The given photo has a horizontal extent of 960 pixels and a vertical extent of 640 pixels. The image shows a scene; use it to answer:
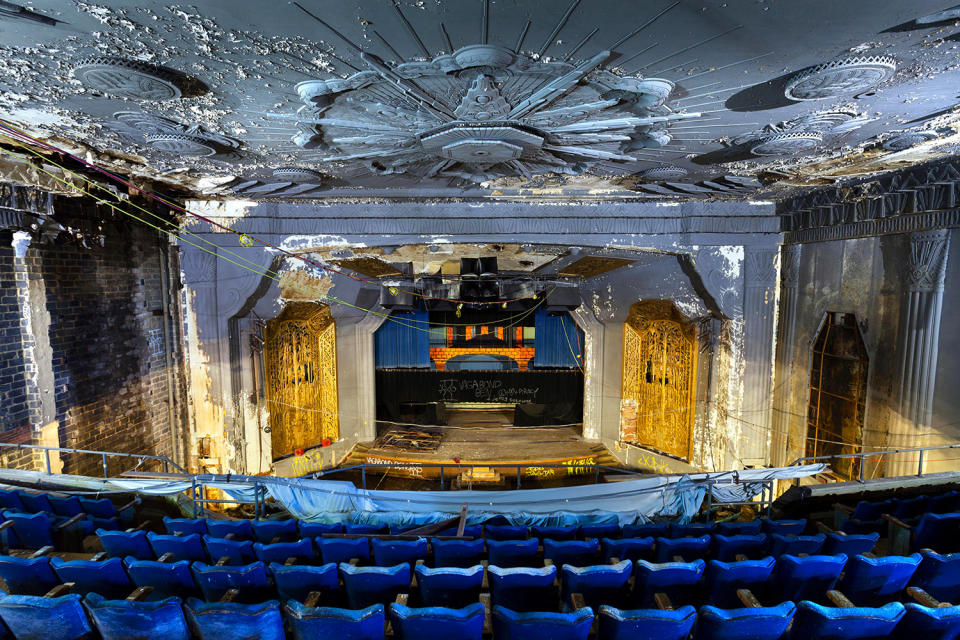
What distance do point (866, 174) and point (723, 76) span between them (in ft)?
15.8

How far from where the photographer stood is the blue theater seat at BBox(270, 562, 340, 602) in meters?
3.34

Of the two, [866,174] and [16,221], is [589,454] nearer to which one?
[866,174]

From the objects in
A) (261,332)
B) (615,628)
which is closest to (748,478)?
(615,628)

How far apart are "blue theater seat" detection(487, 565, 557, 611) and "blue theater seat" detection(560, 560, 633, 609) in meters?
0.10

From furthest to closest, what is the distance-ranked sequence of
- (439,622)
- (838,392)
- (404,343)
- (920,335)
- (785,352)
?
(404,343)
(785,352)
(838,392)
(920,335)
(439,622)

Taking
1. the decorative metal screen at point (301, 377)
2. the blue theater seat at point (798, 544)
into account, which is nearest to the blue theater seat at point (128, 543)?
the blue theater seat at point (798, 544)

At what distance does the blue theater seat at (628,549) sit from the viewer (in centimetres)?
403

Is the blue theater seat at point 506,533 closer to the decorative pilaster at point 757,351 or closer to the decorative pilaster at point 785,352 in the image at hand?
the decorative pilaster at point 757,351

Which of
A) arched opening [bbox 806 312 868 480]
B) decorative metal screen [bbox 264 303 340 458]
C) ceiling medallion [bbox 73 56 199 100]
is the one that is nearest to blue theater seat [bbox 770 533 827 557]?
arched opening [bbox 806 312 868 480]

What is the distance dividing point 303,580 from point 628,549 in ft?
8.73

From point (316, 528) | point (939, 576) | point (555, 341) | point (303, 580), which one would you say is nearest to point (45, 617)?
point (303, 580)

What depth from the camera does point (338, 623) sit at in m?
2.78

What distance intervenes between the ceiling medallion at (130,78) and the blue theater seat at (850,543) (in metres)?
6.43

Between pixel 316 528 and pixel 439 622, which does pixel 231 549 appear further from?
pixel 439 622
